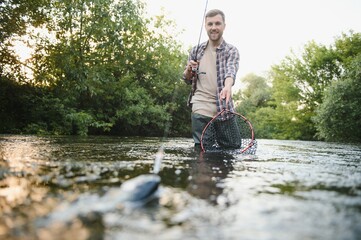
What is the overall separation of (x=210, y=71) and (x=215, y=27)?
71 centimetres

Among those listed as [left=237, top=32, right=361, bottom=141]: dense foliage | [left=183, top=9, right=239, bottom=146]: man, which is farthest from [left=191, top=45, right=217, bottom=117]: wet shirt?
[left=237, top=32, right=361, bottom=141]: dense foliage

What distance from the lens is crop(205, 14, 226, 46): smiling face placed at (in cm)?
500

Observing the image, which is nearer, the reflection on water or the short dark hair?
the reflection on water

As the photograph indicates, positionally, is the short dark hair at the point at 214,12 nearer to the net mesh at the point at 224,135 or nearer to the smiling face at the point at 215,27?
the smiling face at the point at 215,27

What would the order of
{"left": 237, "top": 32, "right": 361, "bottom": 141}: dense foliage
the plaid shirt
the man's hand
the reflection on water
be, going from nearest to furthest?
the reflection on water
the man's hand
the plaid shirt
{"left": 237, "top": 32, "right": 361, "bottom": 141}: dense foliage

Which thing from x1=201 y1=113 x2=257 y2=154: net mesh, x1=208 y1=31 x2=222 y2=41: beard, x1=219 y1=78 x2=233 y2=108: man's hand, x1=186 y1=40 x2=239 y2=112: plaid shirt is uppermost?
x1=208 y1=31 x2=222 y2=41: beard

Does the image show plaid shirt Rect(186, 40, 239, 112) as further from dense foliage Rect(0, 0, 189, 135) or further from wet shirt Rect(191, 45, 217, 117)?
dense foliage Rect(0, 0, 189, 135)

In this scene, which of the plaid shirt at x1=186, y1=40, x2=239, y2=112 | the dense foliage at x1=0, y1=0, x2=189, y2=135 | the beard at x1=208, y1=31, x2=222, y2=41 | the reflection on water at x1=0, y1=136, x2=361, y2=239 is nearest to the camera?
the reflection on water at x1=0, y1=136, x2=361, y2=239

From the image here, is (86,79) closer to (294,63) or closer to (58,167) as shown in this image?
(58,167)

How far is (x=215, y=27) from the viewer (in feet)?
16.7

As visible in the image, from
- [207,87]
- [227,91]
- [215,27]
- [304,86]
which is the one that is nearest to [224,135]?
[207,87]

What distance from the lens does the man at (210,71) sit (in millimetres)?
5035

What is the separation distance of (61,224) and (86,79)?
41.0 ft

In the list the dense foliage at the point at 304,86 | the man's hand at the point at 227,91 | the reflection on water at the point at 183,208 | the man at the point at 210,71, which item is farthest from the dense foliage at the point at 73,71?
the dense foliage at the point at 304,86
